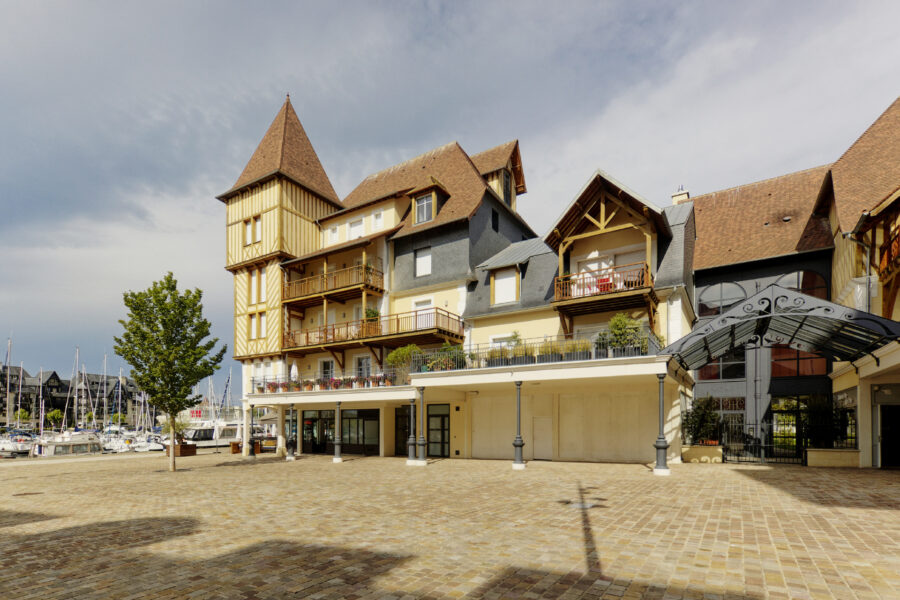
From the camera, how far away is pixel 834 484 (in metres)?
12.1

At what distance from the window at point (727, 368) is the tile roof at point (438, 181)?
13.5 meters

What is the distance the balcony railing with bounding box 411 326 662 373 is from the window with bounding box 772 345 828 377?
8592mm

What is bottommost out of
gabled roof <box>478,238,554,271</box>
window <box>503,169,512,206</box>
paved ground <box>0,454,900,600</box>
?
paved ground <box>0,454,900,600</box>

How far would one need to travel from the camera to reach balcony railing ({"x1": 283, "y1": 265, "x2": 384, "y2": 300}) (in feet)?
84.1

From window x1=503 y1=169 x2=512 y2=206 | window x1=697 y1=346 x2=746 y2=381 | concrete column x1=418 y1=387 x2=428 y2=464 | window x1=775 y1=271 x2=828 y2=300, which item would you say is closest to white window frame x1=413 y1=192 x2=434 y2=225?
window x1=503 y1=169 x2=512 y2=206

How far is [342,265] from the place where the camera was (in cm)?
2792

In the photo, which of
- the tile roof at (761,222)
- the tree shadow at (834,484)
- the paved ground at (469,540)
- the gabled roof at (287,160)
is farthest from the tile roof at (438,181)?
the tree shadow at (834,484)

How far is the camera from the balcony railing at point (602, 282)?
18.6 meters

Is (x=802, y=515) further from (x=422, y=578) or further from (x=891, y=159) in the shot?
(x=891, y=159)

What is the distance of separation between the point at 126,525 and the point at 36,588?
3.61m

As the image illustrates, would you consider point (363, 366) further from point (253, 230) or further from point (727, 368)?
point (727, 368)

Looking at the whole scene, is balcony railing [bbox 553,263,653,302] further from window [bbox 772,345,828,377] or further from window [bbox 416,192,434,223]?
window [bbox 416,192,434,223]

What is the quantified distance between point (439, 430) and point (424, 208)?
11.7 metres

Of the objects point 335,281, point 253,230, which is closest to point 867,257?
point 335,281
